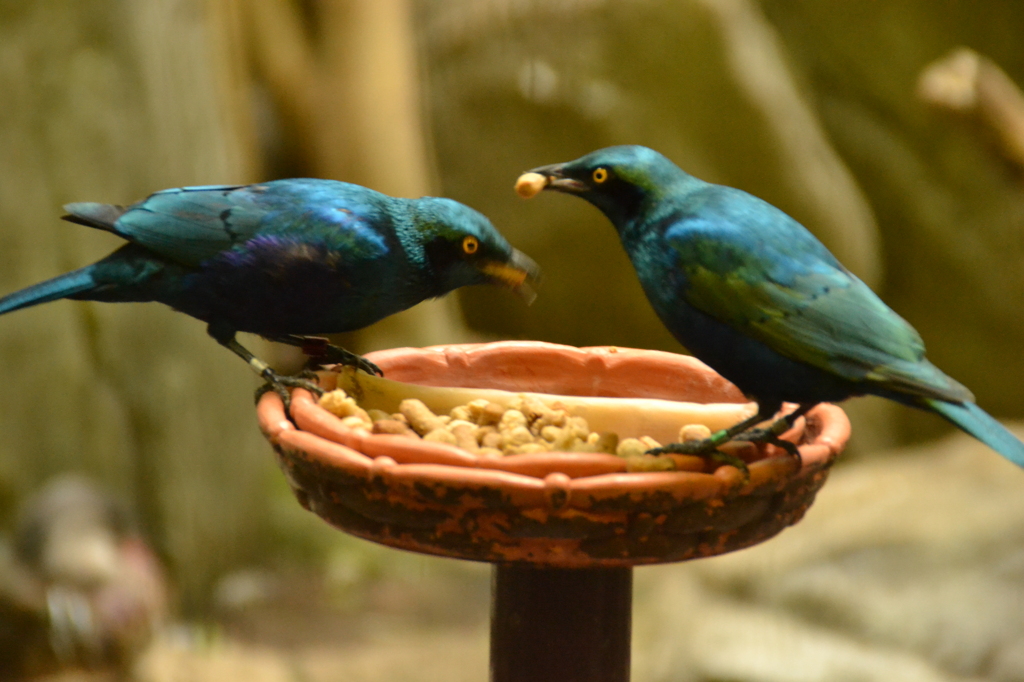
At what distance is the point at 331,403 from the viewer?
61.5 inches

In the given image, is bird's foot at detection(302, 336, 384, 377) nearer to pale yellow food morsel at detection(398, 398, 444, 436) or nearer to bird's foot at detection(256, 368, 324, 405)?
bird's foot at detection(256, 368, 324, 405)

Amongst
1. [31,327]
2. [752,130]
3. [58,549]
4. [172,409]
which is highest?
[752,130]

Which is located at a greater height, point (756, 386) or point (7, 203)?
point (7, 203)

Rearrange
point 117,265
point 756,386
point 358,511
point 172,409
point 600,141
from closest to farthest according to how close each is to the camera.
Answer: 1. point 358,511
2. point 756,386
3. point 117,265
4. point 172,409
5. point 600,141

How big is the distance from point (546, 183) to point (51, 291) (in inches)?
32.1

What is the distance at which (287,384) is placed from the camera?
1.67 meters

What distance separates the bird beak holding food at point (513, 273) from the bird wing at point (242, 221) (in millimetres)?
176

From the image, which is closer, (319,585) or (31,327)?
(31,327)

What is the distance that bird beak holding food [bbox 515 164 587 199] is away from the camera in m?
1.53

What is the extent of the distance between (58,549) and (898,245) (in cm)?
457

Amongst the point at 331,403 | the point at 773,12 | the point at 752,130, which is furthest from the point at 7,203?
the point at 773,12

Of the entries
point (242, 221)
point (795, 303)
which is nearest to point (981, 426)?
point (795, 303)

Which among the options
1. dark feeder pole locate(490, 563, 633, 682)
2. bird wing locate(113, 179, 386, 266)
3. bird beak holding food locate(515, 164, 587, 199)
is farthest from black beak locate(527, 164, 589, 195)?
dark feeder pole locate(490, 563, 633, 682)

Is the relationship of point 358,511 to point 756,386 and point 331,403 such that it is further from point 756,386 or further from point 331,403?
point 756,386
